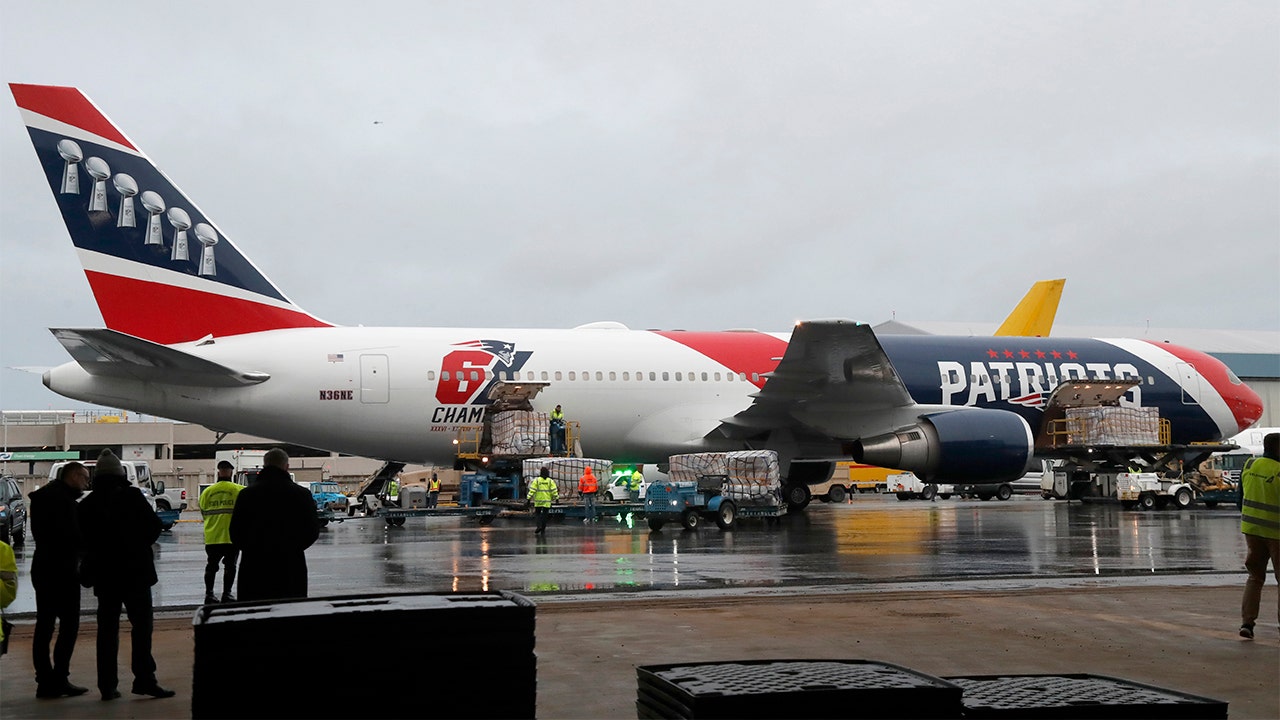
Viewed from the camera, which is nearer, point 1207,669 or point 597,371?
point 1207,669

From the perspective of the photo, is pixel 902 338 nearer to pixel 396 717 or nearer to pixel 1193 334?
pixel 396 717

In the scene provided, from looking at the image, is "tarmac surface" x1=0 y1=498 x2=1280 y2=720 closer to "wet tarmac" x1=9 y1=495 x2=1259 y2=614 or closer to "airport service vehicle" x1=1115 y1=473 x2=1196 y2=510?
"wet tarmac" x1=9 y1=495 x2=1259 y2=614

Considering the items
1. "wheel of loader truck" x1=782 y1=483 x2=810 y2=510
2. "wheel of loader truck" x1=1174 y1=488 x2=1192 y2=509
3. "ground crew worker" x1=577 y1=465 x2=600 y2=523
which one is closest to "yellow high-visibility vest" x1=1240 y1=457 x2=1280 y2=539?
"ground crew worker" x1=577 y1=465 x2=600 y2=523

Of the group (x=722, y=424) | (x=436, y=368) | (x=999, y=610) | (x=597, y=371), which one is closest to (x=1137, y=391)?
(x=722, y=424)

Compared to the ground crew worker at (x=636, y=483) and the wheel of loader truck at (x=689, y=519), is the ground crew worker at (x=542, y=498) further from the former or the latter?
the ground crew worker at (x=636, y=483)

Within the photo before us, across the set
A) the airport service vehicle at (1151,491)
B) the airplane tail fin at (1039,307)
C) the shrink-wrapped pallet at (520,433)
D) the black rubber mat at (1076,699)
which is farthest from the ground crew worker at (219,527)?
the airplane tail fin at (1039,307)

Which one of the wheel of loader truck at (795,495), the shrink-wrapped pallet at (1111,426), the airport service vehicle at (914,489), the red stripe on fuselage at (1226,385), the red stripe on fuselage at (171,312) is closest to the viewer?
the red stripe on fuselage at (171,312)

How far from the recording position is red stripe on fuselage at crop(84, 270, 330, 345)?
67.4ft

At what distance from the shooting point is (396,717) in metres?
3.45

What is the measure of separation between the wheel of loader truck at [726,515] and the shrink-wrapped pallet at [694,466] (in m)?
0.87

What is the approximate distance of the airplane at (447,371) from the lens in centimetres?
2014

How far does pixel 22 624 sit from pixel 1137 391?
2424cm

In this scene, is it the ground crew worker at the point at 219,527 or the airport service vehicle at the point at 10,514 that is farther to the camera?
the airport service vehicle at the point at 10,514

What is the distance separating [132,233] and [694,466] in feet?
37.2
